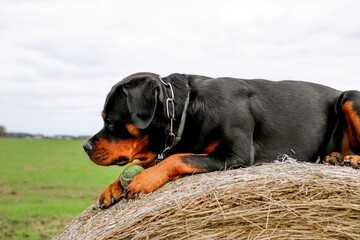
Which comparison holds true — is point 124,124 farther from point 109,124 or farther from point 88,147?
point 88,147

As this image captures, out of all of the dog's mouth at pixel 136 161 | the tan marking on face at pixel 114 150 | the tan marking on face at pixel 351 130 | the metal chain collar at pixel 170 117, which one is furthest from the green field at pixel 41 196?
the tan marking on face at pixel 351 130

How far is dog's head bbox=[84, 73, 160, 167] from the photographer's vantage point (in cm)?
479

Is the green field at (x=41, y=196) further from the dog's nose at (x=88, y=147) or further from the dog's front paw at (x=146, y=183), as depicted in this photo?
the dog's front paw at (x=146, y=183)

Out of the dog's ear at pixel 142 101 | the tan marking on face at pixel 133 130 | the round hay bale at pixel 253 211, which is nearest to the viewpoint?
the round hay bale at pixel 253 211

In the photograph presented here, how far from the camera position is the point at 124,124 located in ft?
16.0

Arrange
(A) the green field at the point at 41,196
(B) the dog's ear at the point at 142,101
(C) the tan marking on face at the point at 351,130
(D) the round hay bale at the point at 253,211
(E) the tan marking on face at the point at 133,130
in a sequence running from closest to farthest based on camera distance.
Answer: (D) the round hay bale at the point at 253,211, (B) the dog's ear at the point at 142,101, (E) the tan marking on face at the point at 133,130, (C) the tan marking on face at the point at 351,130, (A) the green field at the point at 41,196

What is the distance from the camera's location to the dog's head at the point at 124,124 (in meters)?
4.79

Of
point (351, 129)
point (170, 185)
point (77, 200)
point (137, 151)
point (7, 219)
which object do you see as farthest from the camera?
point (77, 200)

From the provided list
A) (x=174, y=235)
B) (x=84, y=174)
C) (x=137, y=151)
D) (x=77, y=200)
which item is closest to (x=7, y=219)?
(x=77, y=200)

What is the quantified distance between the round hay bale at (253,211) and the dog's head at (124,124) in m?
0.69

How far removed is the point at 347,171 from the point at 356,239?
0.60m

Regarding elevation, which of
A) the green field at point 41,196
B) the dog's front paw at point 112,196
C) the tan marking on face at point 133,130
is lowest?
the green field at point 41,196

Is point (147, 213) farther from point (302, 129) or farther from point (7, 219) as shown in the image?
point (7, 219)

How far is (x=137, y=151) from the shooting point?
16.3ft
